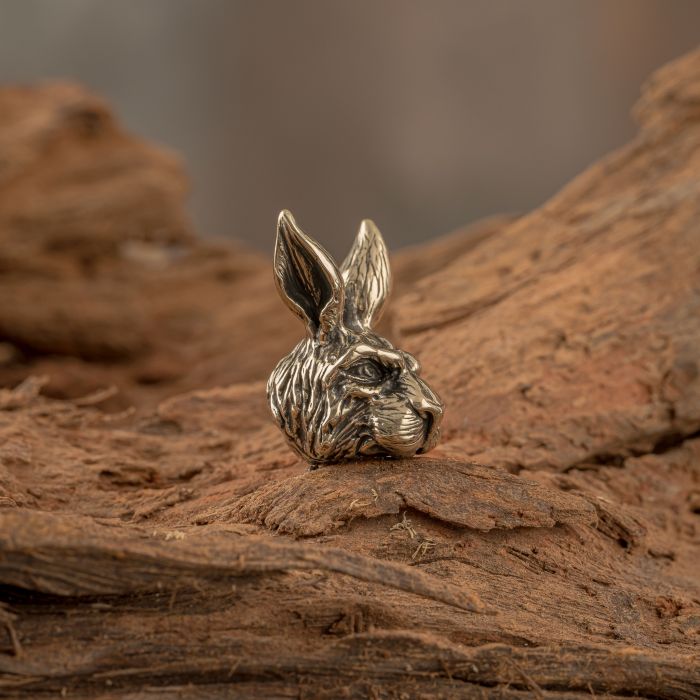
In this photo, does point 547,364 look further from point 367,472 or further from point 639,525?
point 367,472

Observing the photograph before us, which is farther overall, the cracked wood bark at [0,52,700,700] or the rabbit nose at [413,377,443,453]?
the rabbit nose at [413,377,443,453]

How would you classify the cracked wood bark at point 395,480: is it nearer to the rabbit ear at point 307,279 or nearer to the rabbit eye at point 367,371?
the rabbit eye at point 367,371

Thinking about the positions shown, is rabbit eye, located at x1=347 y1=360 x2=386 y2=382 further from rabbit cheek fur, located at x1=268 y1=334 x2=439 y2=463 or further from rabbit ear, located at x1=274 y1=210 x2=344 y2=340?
rabbit ear, located at x1=274 y1=210 x2=344 y2=340

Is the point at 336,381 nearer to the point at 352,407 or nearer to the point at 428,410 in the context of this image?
the point at 352,407

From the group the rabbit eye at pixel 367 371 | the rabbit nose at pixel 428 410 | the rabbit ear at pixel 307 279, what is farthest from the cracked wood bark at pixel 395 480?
the rabbit ear at pixel 307 279

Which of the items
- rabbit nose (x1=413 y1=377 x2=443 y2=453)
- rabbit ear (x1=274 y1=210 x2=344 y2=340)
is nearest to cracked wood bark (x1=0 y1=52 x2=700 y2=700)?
rabbit nose (x1=413 y1=377 x2=443 y2=453)

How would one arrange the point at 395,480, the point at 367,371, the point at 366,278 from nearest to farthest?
1. the point at 395,480
2. the point at 367,371
3. the point at 366,278

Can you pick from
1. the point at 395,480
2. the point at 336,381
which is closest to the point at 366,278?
the point at 336,381
